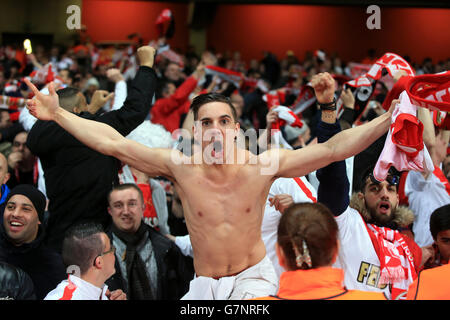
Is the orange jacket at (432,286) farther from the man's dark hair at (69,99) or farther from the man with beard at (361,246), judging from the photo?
the man's dark hair at (69,99)

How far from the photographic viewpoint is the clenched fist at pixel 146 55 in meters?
3.87

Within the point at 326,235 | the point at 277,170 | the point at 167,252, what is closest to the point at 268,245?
the point at 167,252

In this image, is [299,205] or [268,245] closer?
[299,205]

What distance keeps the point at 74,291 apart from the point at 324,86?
1.77 m

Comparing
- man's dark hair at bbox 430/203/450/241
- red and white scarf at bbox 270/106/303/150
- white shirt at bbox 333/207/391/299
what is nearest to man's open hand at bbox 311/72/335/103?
white shirt at bbox 333/207/391/299

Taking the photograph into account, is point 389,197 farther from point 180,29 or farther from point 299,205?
point 180,29

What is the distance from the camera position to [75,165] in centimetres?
397

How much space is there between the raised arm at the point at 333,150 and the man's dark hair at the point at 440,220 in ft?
3.65

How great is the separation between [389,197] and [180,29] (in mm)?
14379

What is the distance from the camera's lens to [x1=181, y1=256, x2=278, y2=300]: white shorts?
2801mm

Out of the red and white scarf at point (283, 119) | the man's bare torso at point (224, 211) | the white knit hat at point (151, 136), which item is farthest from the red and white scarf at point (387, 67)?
the man's bare torso at point (224, 211)

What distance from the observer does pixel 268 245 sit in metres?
3.83

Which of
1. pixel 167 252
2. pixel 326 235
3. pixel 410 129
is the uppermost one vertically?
pixel 410 129
